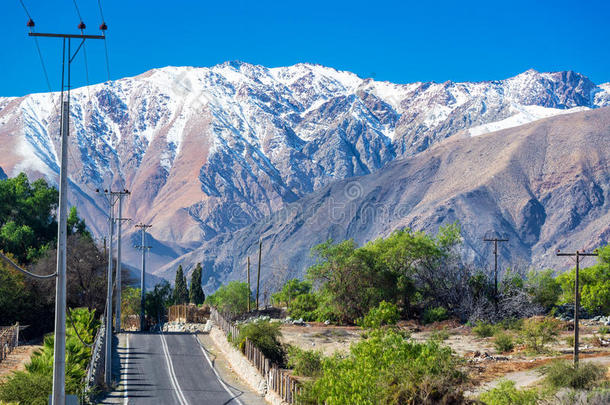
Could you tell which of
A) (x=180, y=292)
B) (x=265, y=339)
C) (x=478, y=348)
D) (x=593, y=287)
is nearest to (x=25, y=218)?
(x=180, y=292)

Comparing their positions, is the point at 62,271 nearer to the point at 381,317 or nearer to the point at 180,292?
the point at 381,317

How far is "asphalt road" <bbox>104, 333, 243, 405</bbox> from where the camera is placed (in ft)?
108

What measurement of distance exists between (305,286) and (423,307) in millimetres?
31236

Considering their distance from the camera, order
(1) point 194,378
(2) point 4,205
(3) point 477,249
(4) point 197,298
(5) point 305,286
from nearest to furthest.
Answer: (1) point 194,378, (2) point 4,205, (5) point 305,286, (4) point 197,298, (3) point 477,249

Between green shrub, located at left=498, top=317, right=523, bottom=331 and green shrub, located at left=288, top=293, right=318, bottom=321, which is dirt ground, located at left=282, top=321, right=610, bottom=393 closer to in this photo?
green shrub, located at left=498, top=317, right=523, bottom=331

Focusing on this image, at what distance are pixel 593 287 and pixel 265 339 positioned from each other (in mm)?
37050

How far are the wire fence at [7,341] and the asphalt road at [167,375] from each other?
6.71 m

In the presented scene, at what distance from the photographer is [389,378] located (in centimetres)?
2123

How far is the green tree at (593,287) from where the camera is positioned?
64419 mm

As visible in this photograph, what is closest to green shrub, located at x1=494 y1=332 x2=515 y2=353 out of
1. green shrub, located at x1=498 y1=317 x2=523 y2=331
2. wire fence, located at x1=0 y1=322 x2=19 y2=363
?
green shrub, located at x1=498 y1=317 x2=523 y2=331

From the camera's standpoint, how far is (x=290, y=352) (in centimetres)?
3909

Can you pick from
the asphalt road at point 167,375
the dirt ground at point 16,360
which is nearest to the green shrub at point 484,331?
the asphalt road at point 167,375

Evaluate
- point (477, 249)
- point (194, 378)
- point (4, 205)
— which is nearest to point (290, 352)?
point (194, 378)

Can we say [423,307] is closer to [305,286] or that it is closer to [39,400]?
[305,286]
